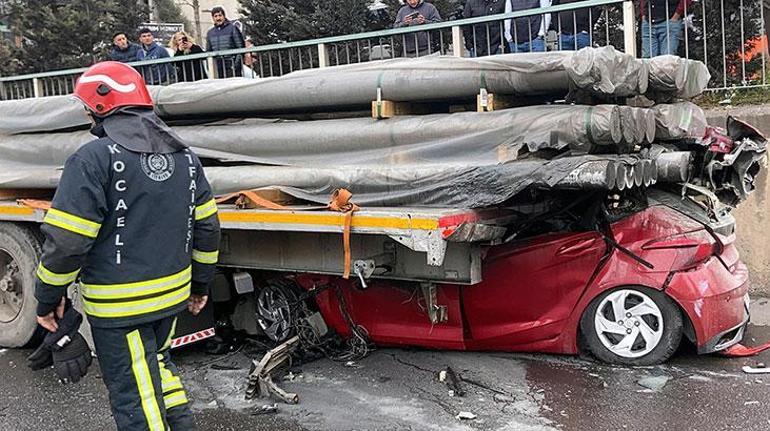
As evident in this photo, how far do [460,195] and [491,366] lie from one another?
1.32 metres

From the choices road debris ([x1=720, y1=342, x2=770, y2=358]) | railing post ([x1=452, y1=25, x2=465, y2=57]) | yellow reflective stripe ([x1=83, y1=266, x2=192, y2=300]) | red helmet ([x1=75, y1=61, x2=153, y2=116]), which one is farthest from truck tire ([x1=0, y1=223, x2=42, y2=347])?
road debris ([x1=720, y1=342, x2=770, y2=358])

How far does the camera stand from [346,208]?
4.42m

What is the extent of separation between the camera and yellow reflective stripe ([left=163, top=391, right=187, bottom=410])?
3596 mm

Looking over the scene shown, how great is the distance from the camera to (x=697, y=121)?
16.5ft

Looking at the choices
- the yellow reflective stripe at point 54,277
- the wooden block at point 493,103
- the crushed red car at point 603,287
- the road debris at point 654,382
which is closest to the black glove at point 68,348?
the yellow reflective stripe at point 54,277

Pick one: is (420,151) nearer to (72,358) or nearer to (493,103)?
(493,103)

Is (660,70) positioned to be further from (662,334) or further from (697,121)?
(662,334)

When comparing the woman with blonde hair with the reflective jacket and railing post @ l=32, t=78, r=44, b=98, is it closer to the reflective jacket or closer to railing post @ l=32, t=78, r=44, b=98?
railing post @ l=32, t=78, r=44, b=98

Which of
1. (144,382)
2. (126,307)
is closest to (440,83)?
(126,307)

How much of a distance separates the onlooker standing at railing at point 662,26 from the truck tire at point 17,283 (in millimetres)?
5446

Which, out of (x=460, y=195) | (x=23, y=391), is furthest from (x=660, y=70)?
(x=23, y=391)

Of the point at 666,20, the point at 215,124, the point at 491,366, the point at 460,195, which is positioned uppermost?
the point at 666,20

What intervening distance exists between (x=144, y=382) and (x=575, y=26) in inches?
188

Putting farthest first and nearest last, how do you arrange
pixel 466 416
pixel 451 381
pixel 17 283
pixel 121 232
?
1. pixel 17 283
2. pixel 451 381
3. pixel 466 416
4. pixel 121 232
